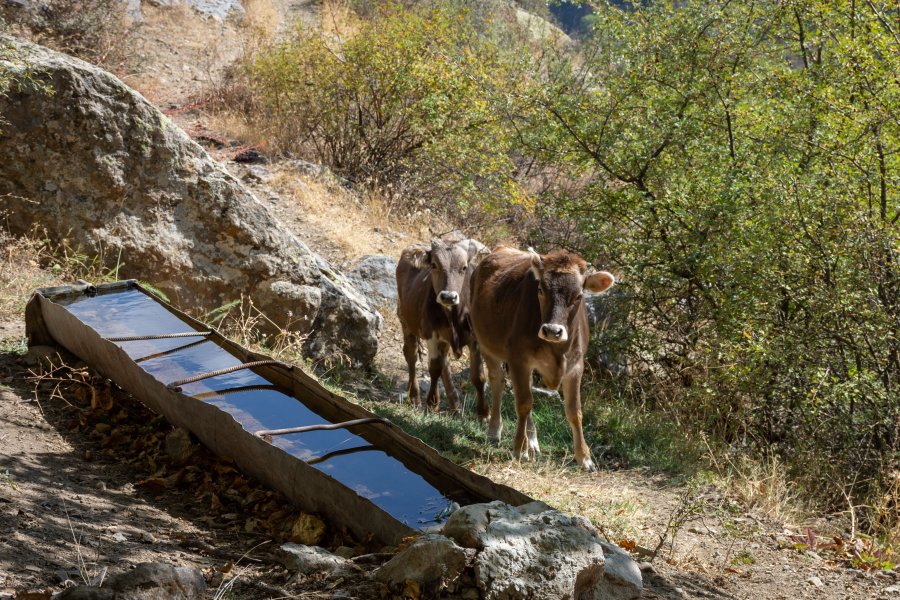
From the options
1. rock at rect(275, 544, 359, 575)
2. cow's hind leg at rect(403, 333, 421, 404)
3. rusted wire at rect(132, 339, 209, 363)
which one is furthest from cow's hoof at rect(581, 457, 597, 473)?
rock at rect(275, 544, 359, 575)

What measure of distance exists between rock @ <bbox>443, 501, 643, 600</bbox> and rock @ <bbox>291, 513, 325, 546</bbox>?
114cm

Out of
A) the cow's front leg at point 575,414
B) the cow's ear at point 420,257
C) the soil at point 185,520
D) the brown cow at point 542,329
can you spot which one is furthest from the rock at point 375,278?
the cow's front leg at point 575,414

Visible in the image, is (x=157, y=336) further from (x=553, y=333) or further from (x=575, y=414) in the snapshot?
(x=575, y=414)

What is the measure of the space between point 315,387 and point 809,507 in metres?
4.00

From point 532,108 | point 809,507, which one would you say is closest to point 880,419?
point 809,507

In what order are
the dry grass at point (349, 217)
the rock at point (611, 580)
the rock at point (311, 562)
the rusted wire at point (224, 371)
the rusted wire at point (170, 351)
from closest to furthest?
1. the rock at point (611, 580)
2. the rock at point (311, 562)
3. the rusted wire at point (224, 371)
4. the rusted wire at point (170, 351)
5. the dry grass at point (349, 217)

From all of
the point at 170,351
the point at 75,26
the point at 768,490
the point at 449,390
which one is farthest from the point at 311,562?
the point at 75,26

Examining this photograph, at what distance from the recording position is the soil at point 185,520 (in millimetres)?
4059

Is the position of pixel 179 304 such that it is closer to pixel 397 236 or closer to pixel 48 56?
Result: pixel 48 56

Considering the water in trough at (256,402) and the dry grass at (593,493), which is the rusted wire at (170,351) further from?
the dry grass at (593,493)

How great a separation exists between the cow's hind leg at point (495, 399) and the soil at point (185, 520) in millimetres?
1051

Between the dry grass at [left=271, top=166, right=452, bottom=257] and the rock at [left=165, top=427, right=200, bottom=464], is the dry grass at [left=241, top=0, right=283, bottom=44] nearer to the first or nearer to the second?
the dry grass at [left=271, top=166, right=452, bottom=257]

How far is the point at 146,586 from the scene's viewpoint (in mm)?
3287

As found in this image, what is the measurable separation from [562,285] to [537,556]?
152 inches
